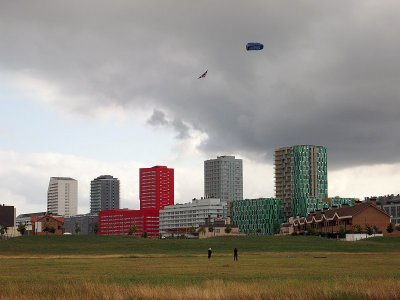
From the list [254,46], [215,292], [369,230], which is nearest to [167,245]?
[369,230]

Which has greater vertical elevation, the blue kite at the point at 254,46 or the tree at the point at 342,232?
the blue kite at the point at 254,46

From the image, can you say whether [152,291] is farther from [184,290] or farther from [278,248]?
[278,248]

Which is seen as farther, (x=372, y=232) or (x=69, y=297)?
(x=372, y=232)

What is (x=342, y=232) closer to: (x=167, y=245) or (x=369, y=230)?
(x=369, y=230)

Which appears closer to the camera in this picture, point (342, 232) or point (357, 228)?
point (342, 232)

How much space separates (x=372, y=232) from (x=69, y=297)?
158186 millimetres

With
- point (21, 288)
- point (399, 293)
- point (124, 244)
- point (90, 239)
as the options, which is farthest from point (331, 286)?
point (90, 239)

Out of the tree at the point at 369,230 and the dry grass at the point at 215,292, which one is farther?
the tree at the point at 369,230

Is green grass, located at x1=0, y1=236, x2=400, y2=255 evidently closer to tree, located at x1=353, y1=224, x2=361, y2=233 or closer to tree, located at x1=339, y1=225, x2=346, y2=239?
tree, located at x1=339, y1=225, x2=346, y2=239

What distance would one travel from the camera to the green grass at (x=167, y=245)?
129 meters

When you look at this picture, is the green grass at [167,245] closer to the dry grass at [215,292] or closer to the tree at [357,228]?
the tree at [357,228]

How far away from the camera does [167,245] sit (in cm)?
14175

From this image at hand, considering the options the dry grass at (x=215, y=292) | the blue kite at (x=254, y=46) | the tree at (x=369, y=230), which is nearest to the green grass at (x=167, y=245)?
the tree at (x=369, y=230)

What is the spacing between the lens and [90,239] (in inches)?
6324
